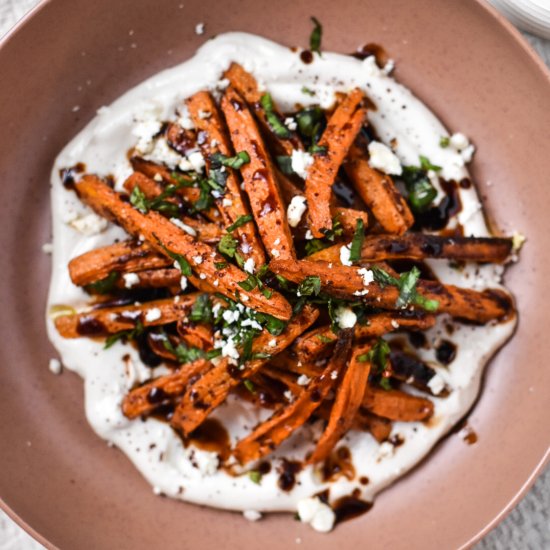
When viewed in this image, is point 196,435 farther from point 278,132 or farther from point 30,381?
point 278,132

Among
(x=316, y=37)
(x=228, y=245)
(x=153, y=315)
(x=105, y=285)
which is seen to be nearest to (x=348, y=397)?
(x=228, y=245)

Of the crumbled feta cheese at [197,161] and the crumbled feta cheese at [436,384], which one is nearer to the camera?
the crumbled feta cheese at [197,161]

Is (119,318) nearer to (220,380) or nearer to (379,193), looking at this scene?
(220,380)

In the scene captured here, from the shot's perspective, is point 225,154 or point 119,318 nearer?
point 225,154

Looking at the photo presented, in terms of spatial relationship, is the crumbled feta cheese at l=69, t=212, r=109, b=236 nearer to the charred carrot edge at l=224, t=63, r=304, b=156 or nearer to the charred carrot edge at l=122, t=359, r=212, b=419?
the charred carrot edge at l=122, t=359, r=212, b=419

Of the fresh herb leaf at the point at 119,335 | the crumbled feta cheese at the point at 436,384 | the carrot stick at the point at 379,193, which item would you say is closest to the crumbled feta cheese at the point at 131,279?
the fresh herb leaf at the point at 119,335

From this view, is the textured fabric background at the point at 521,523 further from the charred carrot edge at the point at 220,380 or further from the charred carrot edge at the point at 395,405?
the charred carrot edge at the point at 220,380
